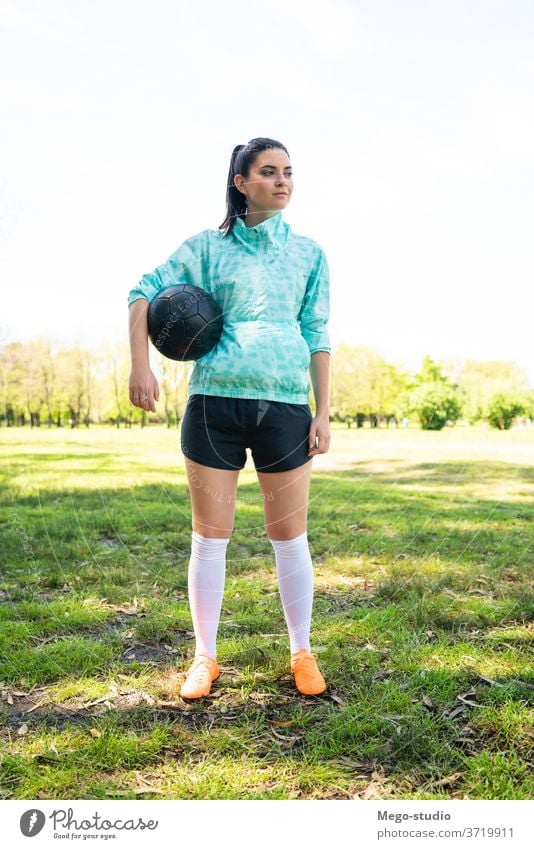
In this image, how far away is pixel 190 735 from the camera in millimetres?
2201

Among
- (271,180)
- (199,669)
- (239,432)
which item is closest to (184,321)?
(239,432)

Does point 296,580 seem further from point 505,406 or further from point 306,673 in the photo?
point 505,406

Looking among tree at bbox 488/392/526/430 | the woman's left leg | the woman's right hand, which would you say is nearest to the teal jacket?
the woman's right hand

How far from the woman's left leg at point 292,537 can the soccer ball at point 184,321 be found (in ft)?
1.65

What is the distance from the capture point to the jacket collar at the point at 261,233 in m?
2.42

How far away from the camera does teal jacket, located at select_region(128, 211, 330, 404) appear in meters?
2.33

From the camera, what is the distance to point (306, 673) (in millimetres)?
2494

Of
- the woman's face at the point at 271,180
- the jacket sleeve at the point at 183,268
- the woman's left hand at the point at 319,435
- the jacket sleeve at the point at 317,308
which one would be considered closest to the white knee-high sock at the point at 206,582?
the woman's left hand at the point at 319,435

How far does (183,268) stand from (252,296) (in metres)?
0.27

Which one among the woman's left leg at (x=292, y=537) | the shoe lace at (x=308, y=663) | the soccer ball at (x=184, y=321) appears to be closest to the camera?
the soccer ball at (x=184, y=321)

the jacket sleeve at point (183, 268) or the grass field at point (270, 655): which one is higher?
the jacket sleeve at point (183, 268)

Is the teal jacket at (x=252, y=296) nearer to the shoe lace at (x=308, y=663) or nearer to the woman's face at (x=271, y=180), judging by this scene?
the woman's face at (x=271, y=180)
